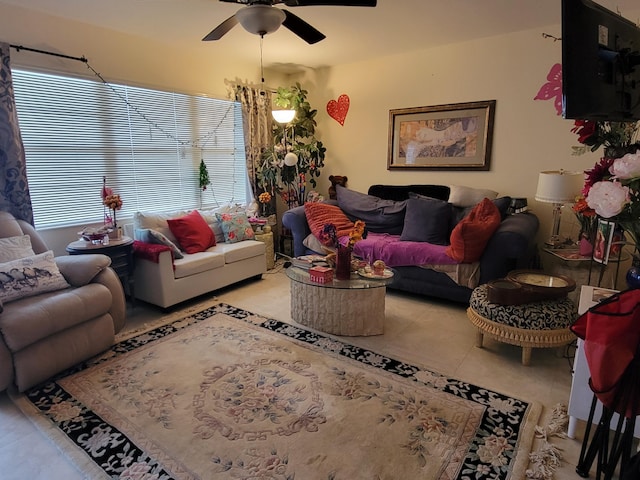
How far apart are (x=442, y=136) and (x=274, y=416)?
3446 millimetres

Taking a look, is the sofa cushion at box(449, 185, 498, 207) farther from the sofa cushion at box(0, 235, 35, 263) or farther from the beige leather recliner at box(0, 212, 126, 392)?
the sofa cushion at box(0, 235, 35, 263)

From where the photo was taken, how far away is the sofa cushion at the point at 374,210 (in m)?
4.11

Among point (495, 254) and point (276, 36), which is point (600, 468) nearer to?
point (495, 254)

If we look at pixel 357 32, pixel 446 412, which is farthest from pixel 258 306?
pixel 357 32

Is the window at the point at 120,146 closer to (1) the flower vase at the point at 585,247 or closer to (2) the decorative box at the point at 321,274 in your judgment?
(2) the decorative box at the point at 321,274

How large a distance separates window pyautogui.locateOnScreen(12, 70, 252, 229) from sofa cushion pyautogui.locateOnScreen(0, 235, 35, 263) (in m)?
0.63

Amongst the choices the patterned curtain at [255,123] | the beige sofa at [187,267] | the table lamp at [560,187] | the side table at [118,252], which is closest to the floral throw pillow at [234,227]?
the beige sofa at [187,267]

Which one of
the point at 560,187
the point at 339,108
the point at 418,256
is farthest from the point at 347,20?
the point at 560,187

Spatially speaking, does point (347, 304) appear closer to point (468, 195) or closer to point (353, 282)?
point (353, 282)

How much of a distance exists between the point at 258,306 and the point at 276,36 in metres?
2.59

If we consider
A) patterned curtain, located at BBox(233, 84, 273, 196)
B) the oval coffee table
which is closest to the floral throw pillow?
patterned curtain, located at BBox(233, 84, 273, 196)

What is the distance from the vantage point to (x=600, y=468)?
58.1 inches

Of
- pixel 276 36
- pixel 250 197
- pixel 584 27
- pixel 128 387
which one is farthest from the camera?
pixel 250 197

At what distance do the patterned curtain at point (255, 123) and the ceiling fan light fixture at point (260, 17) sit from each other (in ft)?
7.86
